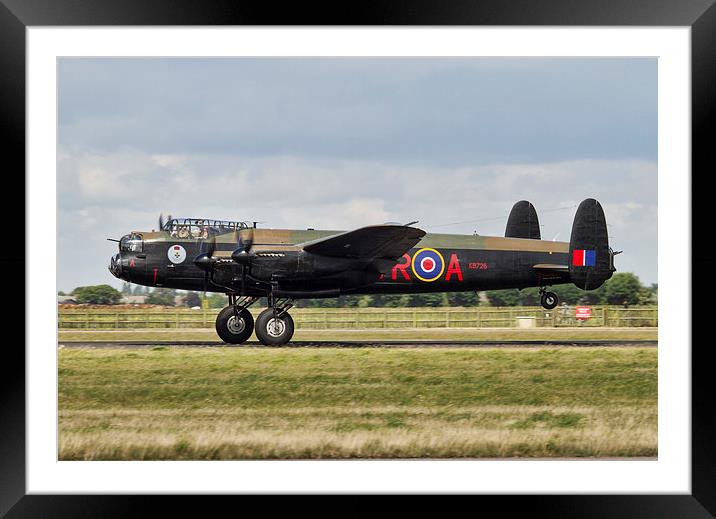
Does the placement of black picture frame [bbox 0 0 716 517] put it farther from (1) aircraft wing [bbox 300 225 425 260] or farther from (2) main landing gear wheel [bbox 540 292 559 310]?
(2) main landing gear wheel [bbox 540 292 559 310]

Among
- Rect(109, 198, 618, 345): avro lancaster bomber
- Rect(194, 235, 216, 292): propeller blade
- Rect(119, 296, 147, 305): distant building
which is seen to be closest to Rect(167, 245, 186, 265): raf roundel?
Rect(109, 198, 618, 345): avro lancaster bomber

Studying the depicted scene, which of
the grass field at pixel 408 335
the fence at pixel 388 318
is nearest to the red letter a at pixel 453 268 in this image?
the grass field at pixel 408 335

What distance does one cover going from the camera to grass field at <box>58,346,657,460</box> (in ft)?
27.6

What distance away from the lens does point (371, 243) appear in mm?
17406

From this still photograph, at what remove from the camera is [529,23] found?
5.52 metres

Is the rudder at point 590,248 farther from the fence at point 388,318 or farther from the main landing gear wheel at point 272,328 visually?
the fence at point 388,318

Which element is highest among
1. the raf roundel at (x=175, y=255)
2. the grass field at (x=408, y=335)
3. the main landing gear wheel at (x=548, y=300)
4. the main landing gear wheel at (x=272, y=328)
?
the raf roundel at (x=175, y=255)

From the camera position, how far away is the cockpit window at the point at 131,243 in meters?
18.0

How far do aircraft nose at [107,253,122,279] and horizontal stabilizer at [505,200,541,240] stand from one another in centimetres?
1244

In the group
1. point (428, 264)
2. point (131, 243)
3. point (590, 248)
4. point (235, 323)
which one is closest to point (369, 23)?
point (235, 323)

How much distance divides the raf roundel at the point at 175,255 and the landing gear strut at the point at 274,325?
8.16ft

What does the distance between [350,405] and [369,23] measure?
631 centimetres

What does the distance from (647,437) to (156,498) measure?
6.02m
